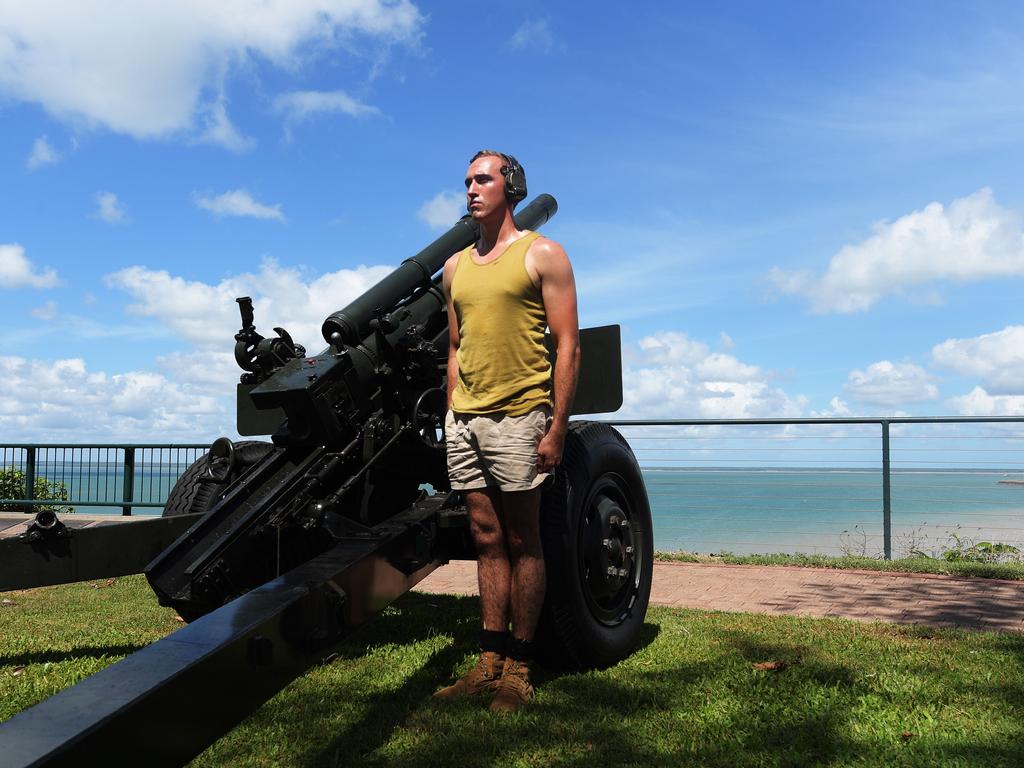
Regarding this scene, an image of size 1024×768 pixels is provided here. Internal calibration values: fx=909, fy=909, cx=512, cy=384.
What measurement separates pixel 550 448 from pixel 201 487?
2.45 m

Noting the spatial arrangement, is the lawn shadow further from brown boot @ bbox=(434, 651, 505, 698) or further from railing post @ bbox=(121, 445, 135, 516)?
railing post @ bbox=(121, 445, 135, 516)

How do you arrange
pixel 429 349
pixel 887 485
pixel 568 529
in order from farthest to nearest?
1. pixel 887 485
2. pixel 429 349
3. pixel 568 529

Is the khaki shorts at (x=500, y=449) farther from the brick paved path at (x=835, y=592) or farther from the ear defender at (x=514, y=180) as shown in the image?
the brick paved path at (x=835, y=592)

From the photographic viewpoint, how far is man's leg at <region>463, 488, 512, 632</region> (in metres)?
3.37

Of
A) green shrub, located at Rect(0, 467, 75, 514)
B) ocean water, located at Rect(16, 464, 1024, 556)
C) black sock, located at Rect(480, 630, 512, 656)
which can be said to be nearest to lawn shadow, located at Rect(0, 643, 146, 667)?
black sock, located at Rect(480, 630, 512, 656)

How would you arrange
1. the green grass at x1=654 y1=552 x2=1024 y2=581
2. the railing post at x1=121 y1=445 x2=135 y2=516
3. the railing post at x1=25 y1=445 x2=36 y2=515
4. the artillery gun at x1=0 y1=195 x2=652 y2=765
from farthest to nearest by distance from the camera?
the railing post at x1=25 y1=445 x2=36 y2=515 → the railing post at x1=121 y1=445 x2=135 y2=516 → the green grass at x1=654 y1=552 x2=1024 y2=581 → the artillery gun at x1=0 y1=195 x2=652 y2=765

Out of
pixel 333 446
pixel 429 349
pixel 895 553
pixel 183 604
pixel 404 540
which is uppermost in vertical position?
pixel 429 349

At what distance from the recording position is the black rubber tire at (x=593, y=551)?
3.65 metres

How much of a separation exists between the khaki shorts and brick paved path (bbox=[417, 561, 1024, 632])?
9.49ft

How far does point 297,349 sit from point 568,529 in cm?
152

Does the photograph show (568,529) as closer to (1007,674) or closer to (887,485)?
(1007,674)

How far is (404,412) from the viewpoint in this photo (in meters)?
4.17

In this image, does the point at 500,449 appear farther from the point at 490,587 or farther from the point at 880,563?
the point at 880,563

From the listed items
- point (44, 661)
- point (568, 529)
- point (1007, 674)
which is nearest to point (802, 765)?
point (568, 529)
